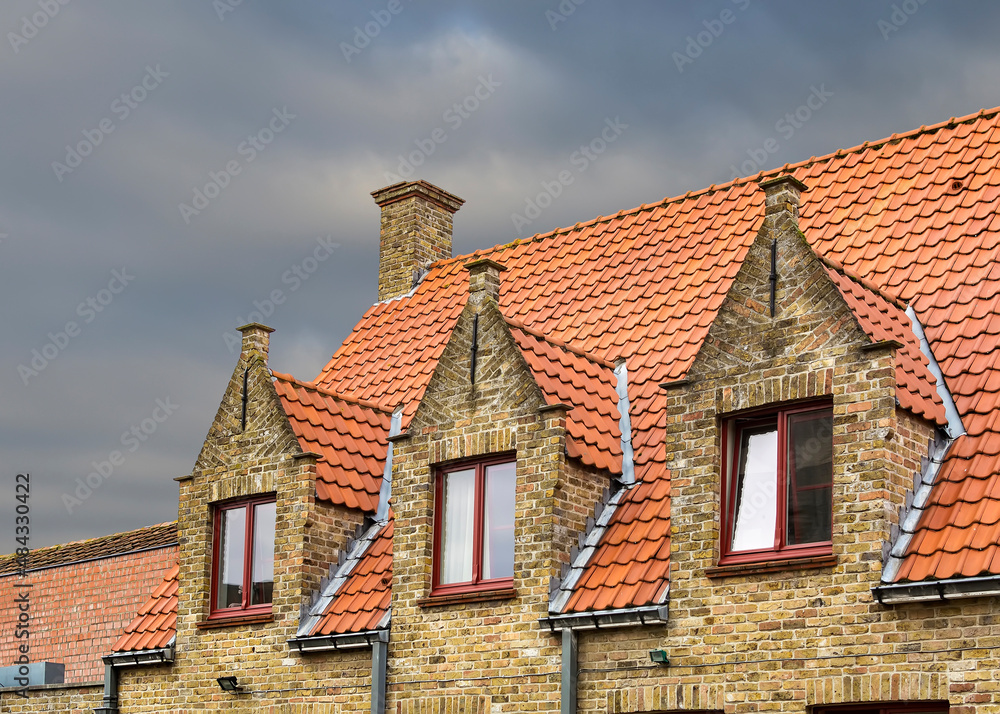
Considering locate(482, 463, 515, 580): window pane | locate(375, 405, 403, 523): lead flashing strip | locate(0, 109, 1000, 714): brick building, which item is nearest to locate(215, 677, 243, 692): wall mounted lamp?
locate(0, 109, 1000, 714): brick building

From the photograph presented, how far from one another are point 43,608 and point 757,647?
21017 millimetres

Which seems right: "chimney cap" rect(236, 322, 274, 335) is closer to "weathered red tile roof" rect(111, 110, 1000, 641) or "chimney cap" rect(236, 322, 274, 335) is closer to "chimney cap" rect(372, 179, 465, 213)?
"weathered red tile roof" rect(111, 110, 1000, 641)

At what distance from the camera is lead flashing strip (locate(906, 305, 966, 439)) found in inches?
508

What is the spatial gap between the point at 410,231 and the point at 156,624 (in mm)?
8206

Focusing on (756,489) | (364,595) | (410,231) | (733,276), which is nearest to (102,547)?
(410,231)

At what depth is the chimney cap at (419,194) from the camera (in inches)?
917

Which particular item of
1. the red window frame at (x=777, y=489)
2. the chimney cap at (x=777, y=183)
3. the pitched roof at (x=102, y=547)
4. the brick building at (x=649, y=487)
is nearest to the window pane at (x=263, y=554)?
the brick building at (x=649, y=487)

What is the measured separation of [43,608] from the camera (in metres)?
29.1

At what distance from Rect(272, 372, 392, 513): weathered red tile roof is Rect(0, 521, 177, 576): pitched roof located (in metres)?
9.58

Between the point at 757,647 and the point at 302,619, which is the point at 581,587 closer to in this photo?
the point at 757,647

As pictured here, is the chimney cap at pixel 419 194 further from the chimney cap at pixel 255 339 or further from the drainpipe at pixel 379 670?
the drainpipe at pixel 379 670

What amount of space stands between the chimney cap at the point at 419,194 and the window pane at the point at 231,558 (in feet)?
25.1

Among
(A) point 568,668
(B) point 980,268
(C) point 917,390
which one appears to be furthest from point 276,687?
(B) point 980,268

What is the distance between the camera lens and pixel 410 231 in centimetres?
2312
